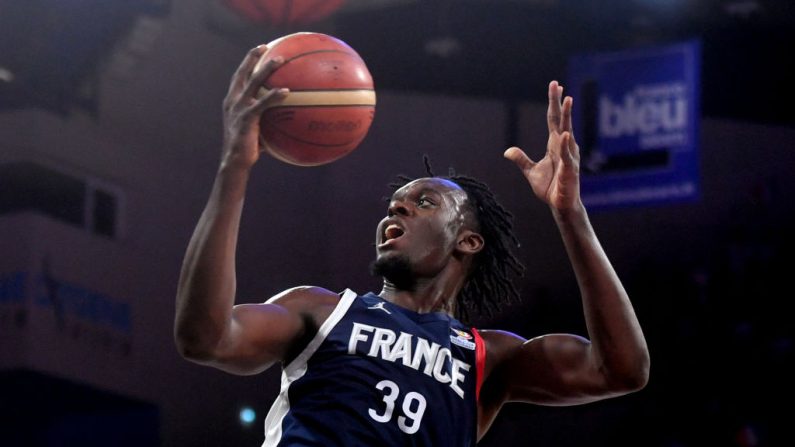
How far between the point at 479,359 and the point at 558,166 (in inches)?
23.8

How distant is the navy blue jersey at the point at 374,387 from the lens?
291 cm

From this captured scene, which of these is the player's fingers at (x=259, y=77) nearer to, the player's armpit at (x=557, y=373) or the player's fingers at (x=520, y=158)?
the player's fingers at (x=520, y=158)

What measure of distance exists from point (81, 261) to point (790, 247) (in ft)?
19.7

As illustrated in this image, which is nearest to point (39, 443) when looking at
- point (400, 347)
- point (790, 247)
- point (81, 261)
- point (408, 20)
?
point (81, 261)

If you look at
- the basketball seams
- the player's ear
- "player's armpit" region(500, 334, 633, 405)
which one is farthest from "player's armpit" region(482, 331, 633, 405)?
the basketball seams

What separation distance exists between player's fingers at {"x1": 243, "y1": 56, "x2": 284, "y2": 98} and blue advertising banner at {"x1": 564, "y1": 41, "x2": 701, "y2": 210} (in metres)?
6.61

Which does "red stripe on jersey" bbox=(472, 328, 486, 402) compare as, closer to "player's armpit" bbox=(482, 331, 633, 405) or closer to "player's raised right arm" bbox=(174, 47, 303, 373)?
"player's armpit" bbox=(482, 331, 633, 405)

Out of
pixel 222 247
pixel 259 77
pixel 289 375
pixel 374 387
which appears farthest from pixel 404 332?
pixel 259 77

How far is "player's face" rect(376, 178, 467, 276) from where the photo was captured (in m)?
3.34

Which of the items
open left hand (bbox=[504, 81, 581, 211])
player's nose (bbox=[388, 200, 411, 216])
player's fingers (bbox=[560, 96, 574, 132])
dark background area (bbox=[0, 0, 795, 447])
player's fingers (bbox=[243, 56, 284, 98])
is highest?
player's fingers (bbox=[243, 56, 284, 98])

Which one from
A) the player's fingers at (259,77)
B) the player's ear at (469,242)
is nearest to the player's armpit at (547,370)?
the player's ear at (469,242)

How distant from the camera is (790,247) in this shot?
9445 millimetres

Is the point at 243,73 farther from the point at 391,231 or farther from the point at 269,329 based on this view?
the point at 391,231

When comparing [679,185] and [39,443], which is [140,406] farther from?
[679,185]
